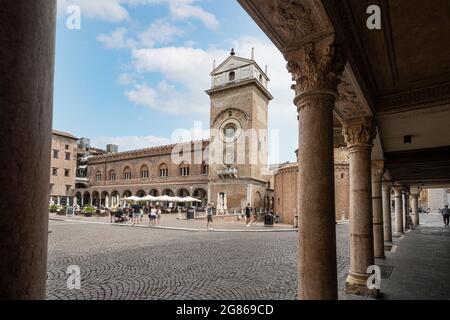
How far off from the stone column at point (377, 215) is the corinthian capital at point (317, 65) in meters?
7.11

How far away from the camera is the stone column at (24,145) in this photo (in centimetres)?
101

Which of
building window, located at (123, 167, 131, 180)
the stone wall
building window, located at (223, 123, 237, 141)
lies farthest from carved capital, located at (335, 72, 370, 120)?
the stone wall

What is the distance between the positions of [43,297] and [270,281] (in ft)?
18.7

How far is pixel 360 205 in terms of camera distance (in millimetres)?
5641

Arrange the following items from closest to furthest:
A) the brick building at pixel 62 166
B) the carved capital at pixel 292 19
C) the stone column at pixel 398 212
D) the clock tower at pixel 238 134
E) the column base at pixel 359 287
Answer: the carved capital at pixel 292 19 → the column base at pixel 359 287 → the stone column at pixel 398 212 → the clock tower at pixel 238 134 → the brick building at pixel 62 166

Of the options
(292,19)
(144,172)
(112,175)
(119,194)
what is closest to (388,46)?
(292,19)

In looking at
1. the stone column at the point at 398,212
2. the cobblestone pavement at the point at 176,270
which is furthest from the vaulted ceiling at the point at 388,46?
the stone column at the point at 398,212

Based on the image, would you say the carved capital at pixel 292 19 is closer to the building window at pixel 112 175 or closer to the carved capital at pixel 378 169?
the carved capital at pixel 378 169

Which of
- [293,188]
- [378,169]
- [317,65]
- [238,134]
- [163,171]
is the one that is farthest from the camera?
[163,171]

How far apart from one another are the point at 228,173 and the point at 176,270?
29.8 meters

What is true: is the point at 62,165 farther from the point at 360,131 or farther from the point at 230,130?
the point at 360,131

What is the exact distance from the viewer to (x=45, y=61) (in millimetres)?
1168

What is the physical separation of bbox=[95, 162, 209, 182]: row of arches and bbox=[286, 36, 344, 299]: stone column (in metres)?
38.7
